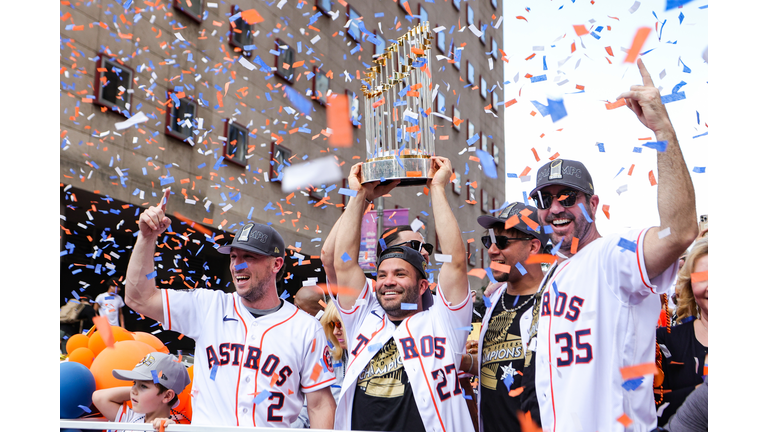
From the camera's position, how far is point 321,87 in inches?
525

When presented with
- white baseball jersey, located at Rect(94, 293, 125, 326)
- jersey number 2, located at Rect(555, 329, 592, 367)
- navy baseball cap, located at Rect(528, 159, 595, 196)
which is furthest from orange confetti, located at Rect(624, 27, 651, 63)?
white baseball jersey, located at Rect(94, 293, 125, 326)

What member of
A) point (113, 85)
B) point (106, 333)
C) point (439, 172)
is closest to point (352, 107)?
point (113, 85)

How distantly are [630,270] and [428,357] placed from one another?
0.95m

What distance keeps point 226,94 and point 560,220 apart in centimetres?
915

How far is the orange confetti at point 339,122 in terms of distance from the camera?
12.7 meters

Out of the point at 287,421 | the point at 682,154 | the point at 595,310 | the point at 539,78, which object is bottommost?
the point at 287,421

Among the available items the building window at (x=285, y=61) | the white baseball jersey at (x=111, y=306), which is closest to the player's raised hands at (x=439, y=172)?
the white baseball jersey at (x=111, y=306)

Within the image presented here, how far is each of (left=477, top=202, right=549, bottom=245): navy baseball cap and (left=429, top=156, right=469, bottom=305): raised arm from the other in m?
0.38

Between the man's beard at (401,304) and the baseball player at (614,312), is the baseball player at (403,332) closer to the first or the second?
the man's beard at (401,304)

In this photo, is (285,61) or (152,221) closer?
(152,221)

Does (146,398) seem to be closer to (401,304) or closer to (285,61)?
(401,304)

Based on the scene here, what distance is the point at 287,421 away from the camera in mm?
2871

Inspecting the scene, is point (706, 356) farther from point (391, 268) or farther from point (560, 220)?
point (391, 268)
